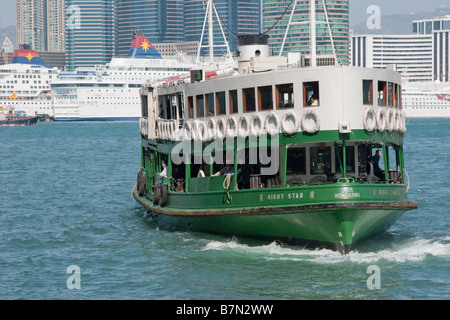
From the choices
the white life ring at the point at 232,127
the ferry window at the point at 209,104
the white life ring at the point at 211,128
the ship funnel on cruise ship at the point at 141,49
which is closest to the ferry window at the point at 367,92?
the white life ring at the point at 232,127

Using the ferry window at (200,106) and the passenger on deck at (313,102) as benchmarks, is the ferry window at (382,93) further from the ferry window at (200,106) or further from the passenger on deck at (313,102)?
the ferry window at (200,106)

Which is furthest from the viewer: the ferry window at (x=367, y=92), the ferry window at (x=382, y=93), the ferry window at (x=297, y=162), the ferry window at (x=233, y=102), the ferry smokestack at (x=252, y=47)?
the ferry smokestack at (x=252, y=47)

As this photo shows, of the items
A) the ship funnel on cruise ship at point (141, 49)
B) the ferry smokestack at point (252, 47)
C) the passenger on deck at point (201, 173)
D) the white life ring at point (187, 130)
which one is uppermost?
the ship funnel on cruise ship at point (141, 49)

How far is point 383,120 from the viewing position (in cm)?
2184

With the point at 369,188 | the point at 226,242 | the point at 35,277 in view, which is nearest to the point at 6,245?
the point at 35,277

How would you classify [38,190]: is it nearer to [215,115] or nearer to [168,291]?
[215,115]

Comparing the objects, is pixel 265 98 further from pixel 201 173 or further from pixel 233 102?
pixel 201 173

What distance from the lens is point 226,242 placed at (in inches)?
920

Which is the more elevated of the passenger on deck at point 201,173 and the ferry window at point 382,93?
the ferry window at point 382,93

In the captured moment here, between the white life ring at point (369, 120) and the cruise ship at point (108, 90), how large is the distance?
465 ft

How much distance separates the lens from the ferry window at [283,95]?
21703 millimetres

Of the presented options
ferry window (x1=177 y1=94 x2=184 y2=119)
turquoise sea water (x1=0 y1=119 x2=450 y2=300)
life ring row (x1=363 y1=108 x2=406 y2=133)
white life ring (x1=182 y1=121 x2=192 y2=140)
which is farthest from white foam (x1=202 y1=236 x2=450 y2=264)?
ferry window (x1=177 y1=94 x2=184 y2=119)

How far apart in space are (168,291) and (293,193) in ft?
13.7

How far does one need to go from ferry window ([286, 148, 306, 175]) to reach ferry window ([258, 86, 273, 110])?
176 cm
